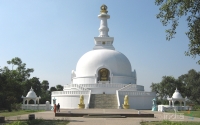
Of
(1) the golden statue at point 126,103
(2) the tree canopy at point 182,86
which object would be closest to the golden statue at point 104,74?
(1) the golden statue at point 126,103

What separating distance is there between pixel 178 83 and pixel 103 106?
99.8 feet

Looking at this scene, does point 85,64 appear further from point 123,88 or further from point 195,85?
point 195,85

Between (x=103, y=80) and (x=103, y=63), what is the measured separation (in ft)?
9.54

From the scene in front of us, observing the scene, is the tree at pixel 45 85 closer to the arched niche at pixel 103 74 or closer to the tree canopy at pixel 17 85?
the tree canopy at pixel 17 85

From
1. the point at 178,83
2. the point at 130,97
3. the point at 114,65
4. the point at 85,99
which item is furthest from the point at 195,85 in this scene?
the point at 85,99

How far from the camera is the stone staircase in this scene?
3228 centimetres

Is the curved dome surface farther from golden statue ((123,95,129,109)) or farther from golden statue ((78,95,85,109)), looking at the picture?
golden statue ((123,95,129,109))

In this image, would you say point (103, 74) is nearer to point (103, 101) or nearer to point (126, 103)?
point (103, 101)

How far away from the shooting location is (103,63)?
4297cm

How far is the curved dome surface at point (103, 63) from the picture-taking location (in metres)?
Result: 43.0

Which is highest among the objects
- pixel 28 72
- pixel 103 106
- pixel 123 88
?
pixel 28 72

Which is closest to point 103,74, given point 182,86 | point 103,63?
point 103,63

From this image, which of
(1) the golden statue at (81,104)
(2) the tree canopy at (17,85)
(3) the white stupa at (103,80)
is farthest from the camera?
(3) the white stupa at (103,80)

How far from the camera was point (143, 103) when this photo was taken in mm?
35094
